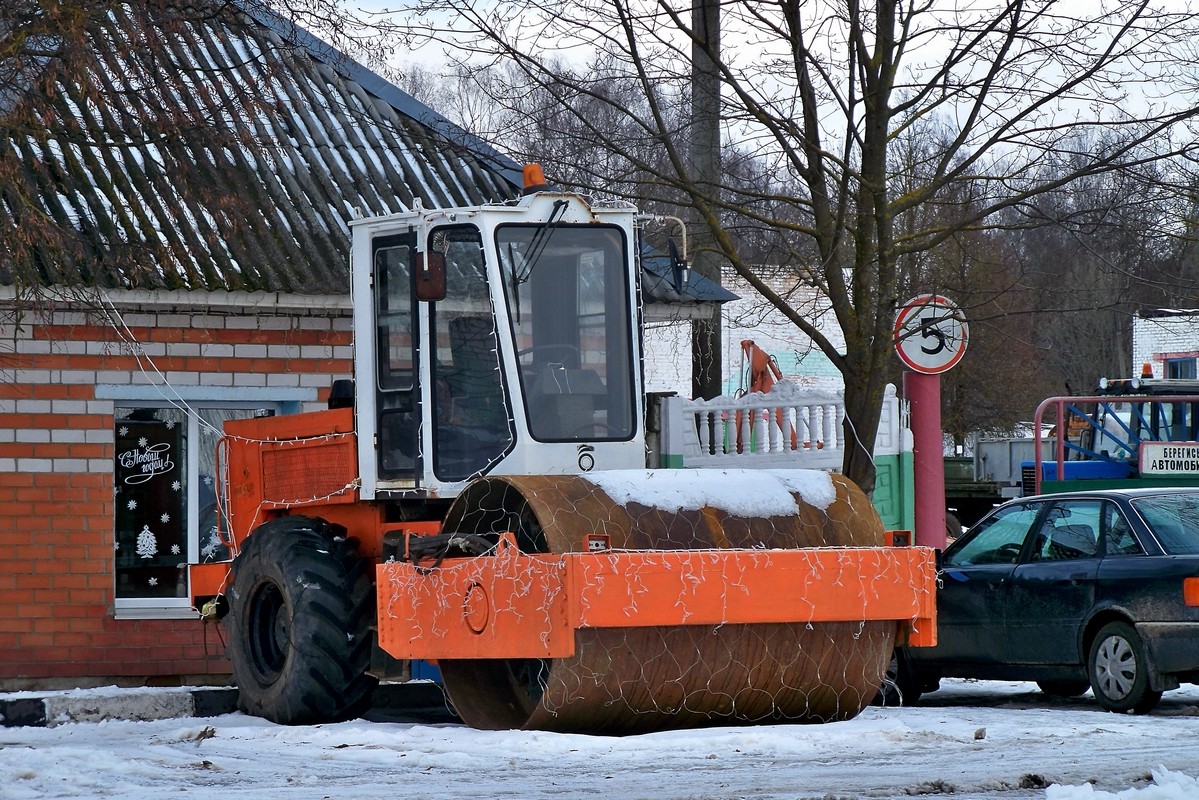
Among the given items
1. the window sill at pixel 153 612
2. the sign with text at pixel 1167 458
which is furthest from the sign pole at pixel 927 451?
the window sill at pixel 153 612

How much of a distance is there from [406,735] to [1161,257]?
822cm

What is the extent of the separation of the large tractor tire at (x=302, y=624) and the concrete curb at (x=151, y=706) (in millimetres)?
→ 571

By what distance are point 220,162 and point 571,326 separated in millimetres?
5944

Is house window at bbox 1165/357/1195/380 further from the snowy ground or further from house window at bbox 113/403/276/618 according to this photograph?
the snowy ground

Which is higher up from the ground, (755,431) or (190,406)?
(190,406)

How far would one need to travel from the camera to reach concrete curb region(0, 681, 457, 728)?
10.1 meters

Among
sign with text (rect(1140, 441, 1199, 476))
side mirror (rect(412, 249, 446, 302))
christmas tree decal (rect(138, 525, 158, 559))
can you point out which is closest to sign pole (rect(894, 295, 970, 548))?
side mirror (rect(412, 249, 446, 302))

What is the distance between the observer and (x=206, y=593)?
1138cm

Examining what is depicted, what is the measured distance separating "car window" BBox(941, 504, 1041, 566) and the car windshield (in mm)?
977

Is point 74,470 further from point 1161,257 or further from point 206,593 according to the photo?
point 1161,257

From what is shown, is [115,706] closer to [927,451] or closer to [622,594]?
[622,594]

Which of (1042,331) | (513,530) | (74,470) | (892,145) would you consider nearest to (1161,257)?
(892,145)

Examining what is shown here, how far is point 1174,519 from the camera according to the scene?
419 inches

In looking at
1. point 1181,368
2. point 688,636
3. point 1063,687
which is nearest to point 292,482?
point 688,636
